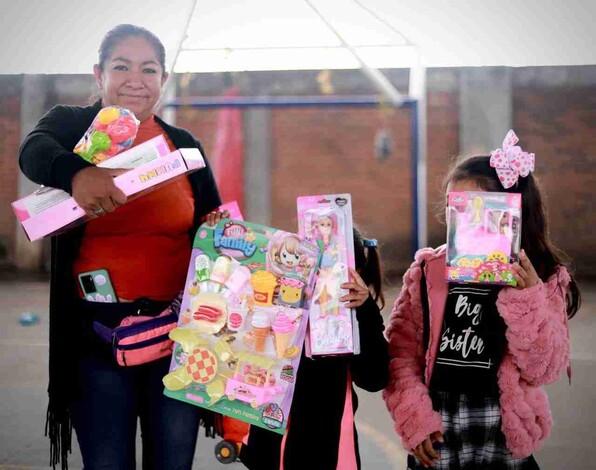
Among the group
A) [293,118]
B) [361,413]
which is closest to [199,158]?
[293,118]

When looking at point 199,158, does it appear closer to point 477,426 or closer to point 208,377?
point 208,377

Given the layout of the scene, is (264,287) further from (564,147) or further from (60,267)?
(564,147)

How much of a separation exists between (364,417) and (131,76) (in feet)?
7.67

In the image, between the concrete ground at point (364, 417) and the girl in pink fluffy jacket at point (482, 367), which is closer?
the girl in pink fluffy jacket at point (482, 367)

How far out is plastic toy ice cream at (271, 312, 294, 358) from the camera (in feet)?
4.55

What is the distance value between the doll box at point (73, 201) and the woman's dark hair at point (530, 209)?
2.35 feet

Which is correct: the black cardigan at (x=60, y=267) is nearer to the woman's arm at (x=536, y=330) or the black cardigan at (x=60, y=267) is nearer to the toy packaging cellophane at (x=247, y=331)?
the toy packaging cellophane at (x=247, y=331)

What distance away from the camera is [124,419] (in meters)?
1.41

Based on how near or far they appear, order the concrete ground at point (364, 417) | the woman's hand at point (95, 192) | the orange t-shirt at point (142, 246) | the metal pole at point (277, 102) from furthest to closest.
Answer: the concrete ground at point (364, 417), the metal pole at point (277, 102), the orange t-shirt at point (142, 246), the woman's hand at point (95, 192)

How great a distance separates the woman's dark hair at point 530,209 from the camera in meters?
1.57

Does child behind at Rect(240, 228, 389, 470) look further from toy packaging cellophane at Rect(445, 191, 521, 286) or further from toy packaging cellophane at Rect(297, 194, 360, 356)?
toy packaging cellophane at Rect(445, 191, 521, 286)

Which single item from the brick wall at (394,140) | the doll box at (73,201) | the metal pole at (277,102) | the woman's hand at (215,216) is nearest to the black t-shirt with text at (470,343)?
the brick wall at (394,140)

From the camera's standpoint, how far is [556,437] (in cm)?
303

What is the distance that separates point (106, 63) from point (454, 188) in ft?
2.93
